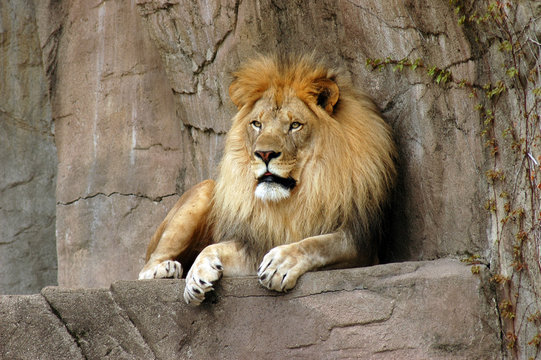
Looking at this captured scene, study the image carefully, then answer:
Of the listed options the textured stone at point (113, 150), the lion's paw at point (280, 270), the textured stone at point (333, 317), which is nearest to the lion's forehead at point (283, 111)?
the lion's paw at point (280, 270)

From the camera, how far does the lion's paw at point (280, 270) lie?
4266 millimetres

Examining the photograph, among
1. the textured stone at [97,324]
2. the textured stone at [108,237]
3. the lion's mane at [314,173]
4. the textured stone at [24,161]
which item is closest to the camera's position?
the textured stone at [97,324]

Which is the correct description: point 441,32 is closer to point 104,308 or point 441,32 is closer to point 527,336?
point 527,336

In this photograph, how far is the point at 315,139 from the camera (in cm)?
480

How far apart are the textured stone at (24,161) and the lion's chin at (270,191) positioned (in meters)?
2.92

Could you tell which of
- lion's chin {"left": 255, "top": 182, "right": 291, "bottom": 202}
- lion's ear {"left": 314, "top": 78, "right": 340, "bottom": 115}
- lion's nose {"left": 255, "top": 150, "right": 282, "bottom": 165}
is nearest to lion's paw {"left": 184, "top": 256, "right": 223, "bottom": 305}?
lion's chin {"left": 255, "top": 182, "right": 291, "bottom": 202}

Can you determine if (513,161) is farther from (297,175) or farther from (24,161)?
(24,161)

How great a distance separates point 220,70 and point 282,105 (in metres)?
1.16

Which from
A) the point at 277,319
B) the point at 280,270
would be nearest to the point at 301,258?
the point at 280,270

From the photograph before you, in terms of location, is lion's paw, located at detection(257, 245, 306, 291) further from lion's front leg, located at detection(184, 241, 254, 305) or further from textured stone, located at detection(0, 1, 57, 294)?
textured stone, located at detection(0, 1, 57, 294)

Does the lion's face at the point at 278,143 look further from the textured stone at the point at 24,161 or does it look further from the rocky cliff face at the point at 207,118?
the textured stone at the point at 24,161

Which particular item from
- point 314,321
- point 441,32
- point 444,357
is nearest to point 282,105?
point 441,32

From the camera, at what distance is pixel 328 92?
4945mm

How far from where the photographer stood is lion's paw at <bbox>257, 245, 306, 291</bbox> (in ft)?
14.0
